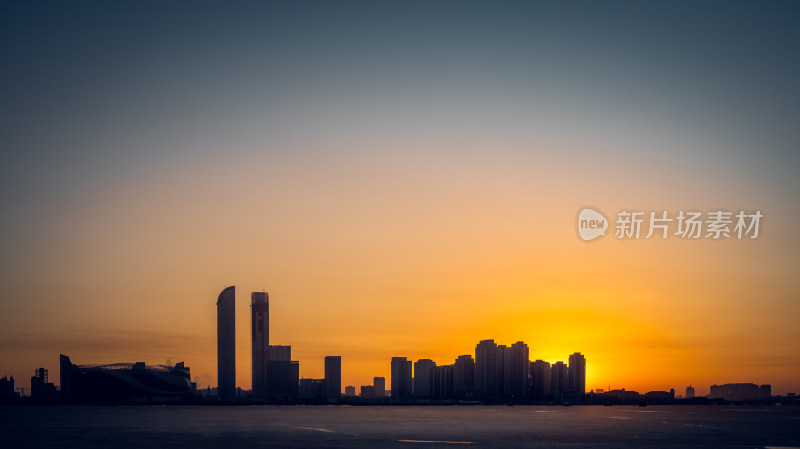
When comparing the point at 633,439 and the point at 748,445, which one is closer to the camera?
the point at 748,445

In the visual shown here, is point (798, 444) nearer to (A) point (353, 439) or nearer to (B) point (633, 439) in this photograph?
(B) point (633, 439)

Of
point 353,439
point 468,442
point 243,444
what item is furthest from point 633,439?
point 243,444

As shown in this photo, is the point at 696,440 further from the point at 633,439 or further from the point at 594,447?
the point at 594,447

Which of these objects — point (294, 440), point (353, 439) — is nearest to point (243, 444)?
point (294, 440)

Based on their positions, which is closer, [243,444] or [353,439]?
[243,444]

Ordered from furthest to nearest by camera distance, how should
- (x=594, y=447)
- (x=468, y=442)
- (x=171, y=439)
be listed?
(x=171, y=439)
(x=468, y=442)
(x=594, y=447)

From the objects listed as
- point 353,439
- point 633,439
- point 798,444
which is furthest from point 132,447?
point 798,444

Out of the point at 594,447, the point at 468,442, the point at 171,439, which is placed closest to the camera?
the point at 594,447
